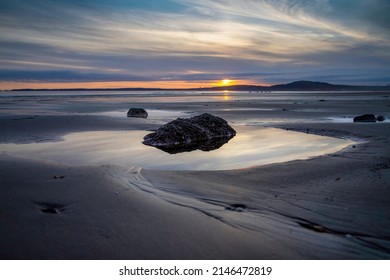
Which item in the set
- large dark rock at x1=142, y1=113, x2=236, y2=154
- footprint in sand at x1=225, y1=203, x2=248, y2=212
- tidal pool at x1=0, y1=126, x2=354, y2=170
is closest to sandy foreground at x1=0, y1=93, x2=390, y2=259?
footprint in sand at x1=225, y1=203, x2=248, y2=212

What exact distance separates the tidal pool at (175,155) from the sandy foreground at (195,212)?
656mm

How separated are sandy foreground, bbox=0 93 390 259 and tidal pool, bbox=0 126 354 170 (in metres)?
Result: 0.66

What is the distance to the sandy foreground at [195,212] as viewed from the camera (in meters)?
2.77

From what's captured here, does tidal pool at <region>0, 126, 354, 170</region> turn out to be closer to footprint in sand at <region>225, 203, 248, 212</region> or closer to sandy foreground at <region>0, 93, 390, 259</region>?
sandy foreground at <region>0, 93, 390, 259</region>

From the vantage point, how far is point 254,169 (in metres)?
5.53

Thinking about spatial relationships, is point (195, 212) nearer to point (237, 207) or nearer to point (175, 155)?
point (237, 207)

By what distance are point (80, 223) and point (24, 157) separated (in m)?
3.94

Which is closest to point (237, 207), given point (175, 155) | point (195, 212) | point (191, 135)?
point (195, 212)

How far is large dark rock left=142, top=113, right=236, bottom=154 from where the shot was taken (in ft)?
27.5

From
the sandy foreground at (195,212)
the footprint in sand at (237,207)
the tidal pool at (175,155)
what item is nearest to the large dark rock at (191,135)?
the tidal pool at (175,155)

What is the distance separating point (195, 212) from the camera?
3.59 metres

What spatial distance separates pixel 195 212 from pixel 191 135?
5.86 metres

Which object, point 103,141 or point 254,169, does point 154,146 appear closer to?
point 103,141
